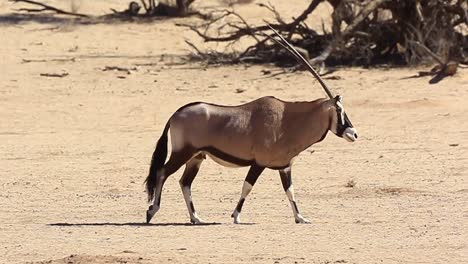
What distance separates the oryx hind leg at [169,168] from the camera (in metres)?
12.2

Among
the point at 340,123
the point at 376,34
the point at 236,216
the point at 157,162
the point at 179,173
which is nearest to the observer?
the point at 236,216

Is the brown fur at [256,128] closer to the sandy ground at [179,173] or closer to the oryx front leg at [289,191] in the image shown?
the oryx front leg at [289,191]

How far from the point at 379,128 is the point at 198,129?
7399 mm

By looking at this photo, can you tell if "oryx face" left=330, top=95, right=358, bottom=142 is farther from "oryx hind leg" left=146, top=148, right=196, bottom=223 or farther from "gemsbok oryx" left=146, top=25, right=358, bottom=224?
"oryx hind leg" left=146, top=148, right=196, bottom=223

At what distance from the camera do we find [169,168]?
1232 cm

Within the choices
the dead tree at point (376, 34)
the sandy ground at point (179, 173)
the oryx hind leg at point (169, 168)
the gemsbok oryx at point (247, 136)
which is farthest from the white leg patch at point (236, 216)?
the dead tree at point (376, 34)

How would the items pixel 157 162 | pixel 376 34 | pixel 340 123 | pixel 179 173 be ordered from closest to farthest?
pixel 340 123
pixel 157 162
pixel 179 173
pixel 376 34

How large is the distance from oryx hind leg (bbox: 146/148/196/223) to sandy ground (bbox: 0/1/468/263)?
0.59 feet

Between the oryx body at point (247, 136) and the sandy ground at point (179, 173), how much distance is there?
0.47 m

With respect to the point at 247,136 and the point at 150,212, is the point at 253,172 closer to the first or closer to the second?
the point at 247,136

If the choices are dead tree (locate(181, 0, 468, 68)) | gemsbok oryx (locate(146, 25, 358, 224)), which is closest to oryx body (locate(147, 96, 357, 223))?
gemsbok oryx (locate(146, 25, 358, 224))

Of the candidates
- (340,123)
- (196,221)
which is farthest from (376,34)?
(196,221)

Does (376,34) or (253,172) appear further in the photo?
(376,34)

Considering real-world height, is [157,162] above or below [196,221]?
above
